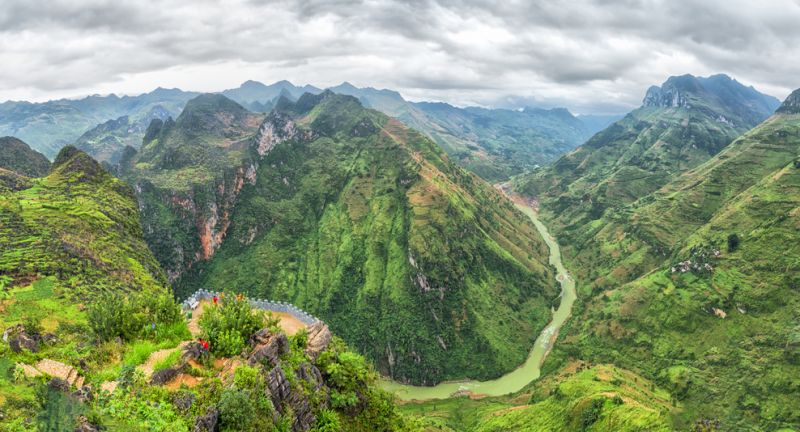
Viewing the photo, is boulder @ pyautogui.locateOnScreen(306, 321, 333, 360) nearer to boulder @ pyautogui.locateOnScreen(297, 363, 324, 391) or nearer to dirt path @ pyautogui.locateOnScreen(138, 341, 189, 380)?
boulder @ pyautogui.locateOnScreen(297, 363, 324, 391)

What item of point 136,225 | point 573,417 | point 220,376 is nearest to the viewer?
point 220,376

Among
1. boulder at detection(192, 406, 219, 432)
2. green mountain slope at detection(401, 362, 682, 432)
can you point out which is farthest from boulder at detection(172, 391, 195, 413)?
green mountain slope at detection(401, 362, 682, 432)

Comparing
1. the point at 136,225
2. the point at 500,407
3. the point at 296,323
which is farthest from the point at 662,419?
the point at 136,225

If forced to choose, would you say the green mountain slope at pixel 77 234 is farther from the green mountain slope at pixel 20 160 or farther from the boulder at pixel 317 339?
the green mountain slope at pixel 20 160

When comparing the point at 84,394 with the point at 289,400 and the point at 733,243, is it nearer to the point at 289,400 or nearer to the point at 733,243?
the point at 289,400

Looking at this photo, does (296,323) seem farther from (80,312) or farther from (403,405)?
(403,405)

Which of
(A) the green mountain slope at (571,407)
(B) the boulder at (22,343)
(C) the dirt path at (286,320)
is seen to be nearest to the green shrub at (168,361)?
(B) the boulder at (22,343)
